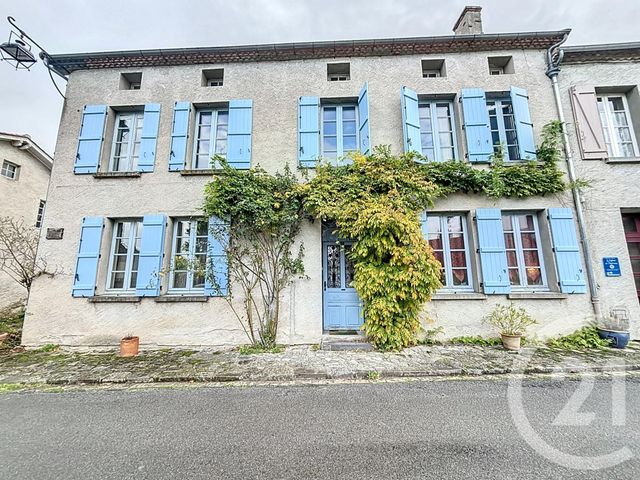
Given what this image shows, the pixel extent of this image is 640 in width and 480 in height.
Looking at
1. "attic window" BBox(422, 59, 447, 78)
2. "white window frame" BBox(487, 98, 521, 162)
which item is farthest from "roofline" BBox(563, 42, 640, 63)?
"attic window" BBox(422, 59, 447, 78)

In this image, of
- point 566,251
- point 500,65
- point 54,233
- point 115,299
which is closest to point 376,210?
point 566,251

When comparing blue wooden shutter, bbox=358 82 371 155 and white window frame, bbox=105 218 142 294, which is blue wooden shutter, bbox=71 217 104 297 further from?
blue wooden shutter, bbox=358 82 371 155

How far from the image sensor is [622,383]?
3.62m

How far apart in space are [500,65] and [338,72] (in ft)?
13.2

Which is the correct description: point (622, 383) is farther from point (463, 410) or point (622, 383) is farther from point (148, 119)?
point (148, 119)

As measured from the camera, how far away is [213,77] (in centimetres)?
663

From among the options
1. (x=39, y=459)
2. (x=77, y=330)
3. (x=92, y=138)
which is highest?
(x=92, y=138)

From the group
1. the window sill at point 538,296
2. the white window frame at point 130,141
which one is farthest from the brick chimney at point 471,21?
the white window frame at point 130,141

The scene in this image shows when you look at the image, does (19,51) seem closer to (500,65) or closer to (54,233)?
(54,233)

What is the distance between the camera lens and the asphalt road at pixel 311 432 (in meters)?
2.19

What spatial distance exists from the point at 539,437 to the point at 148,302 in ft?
21.1

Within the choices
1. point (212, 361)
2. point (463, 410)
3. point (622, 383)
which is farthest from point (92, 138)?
point (622, 383)

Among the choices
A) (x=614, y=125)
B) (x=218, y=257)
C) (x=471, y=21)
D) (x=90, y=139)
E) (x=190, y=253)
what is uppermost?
(x=471, y=21)

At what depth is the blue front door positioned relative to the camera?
5641mm
